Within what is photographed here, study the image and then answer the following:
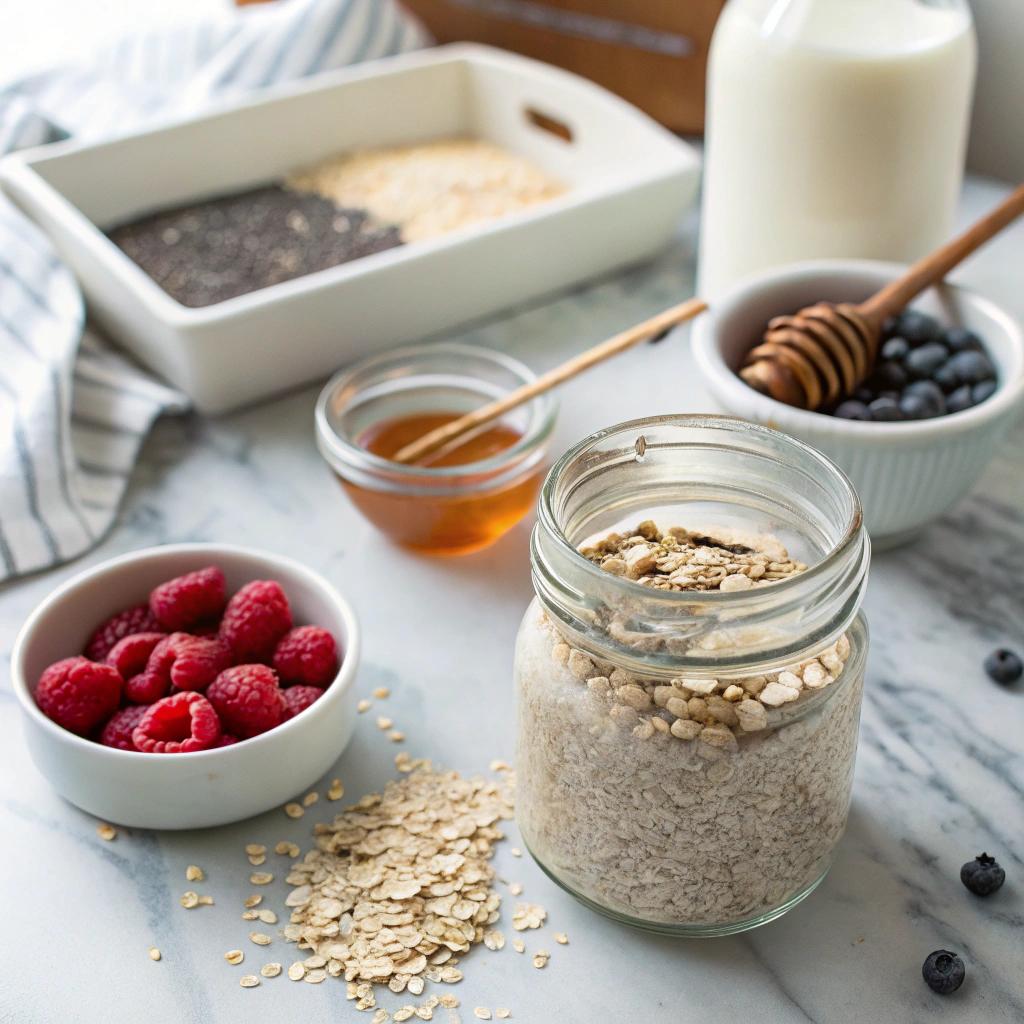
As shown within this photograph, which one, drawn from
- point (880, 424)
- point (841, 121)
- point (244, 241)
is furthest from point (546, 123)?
point (880, 424)

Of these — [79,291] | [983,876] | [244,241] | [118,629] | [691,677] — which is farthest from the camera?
[244,241]

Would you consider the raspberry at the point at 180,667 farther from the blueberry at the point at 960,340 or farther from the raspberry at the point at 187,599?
the blueberry at the point at 960,340

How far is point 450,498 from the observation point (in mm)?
806

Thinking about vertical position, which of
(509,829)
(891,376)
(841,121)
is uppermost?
(841,121)

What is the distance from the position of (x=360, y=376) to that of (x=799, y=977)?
536 millimetres

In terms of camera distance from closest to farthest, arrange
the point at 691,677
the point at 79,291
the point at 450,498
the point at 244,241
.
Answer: the point at 691,677 < the point at 450,498 < the point at 79,291 < the point at 244,241

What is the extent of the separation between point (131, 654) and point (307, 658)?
10cm

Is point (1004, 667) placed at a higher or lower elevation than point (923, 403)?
lower

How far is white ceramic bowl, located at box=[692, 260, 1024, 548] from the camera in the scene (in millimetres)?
743

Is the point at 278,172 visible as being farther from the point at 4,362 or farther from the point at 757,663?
the point at 757,663

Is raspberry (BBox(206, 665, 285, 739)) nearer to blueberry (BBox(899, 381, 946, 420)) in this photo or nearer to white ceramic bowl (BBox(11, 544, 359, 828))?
white ceramic bowl (BBox(11, 544, 359, 828))

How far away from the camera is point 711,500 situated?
620mm

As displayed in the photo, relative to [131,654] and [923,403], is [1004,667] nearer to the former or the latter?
[923,403]

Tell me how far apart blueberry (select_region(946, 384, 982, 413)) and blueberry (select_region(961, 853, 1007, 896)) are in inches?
12.7
